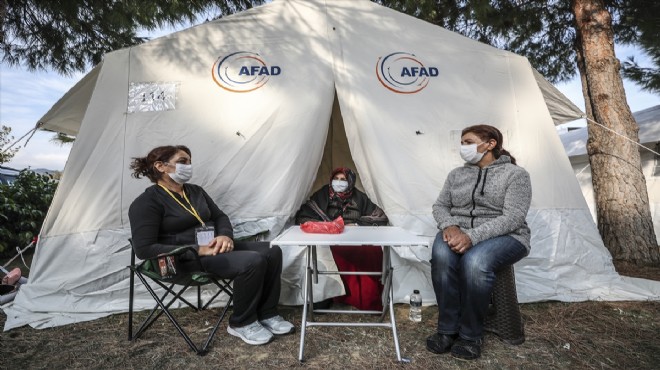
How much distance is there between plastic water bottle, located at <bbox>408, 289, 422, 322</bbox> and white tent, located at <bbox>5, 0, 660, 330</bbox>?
0.17m

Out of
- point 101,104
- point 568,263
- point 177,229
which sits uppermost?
point 101,104

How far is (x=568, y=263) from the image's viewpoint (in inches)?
112

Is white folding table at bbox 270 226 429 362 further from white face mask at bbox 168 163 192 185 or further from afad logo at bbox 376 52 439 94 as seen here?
afad logo at bbox 376 52 439 94

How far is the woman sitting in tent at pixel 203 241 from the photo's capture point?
2146 millimetres

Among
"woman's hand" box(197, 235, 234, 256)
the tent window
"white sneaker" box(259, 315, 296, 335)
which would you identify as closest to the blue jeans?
"white sneaker" box(259, 315, 296, 335)

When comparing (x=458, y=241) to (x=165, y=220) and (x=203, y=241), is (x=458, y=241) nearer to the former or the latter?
(x=203, y=241)

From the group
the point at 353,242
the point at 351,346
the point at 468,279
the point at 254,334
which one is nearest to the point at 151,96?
the point at 254,334

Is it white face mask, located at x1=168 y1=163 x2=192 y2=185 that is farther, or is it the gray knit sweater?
white face mask, located at x1=168 y1=163 x2=192 y2=185

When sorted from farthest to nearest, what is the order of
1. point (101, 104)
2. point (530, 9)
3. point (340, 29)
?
point (530, 9) < point (340, 29) < point (101, 104)

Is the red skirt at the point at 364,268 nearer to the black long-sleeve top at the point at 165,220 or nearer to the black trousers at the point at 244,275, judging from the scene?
the black trousers at the point at 244,275

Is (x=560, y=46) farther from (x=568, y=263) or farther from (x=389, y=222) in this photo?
(x=389, y=222)

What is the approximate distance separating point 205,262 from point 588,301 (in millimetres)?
2786

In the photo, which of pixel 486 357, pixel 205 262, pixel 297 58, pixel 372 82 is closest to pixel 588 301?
pixel 486 357

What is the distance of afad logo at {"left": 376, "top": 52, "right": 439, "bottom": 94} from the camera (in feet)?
10.1
